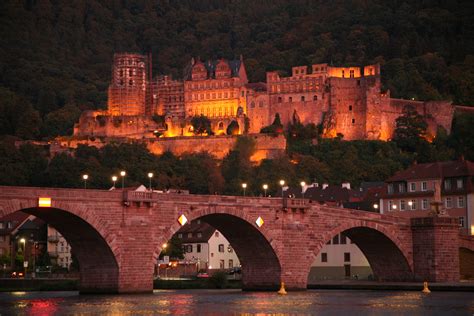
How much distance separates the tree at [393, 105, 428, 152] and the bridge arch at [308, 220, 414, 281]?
8099 cm

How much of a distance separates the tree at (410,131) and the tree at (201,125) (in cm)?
2818

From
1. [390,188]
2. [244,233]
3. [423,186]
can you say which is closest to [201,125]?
[390,188]

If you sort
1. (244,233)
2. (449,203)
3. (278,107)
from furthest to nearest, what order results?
(278,107) < (449,203) < (244,233)

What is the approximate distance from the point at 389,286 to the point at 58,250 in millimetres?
46057

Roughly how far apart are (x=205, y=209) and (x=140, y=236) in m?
4.90

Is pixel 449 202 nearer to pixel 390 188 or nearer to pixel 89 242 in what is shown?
pixel 390 188

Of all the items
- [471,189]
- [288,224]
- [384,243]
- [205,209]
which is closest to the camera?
[205,209]

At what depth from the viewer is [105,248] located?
7350cm

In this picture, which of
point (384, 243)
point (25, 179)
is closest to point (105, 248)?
point (384, 243)

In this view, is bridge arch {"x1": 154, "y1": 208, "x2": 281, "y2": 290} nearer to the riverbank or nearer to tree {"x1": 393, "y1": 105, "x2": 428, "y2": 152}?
the riverbank

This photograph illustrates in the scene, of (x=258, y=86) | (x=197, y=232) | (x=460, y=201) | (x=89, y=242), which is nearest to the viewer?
(x=89, y=242)

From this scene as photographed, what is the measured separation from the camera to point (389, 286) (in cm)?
8512

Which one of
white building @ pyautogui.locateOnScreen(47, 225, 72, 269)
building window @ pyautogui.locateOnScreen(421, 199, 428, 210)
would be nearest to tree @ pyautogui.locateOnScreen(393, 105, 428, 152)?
white building @ pyautogui.locateOnScreen(47, 225, 72, 269)

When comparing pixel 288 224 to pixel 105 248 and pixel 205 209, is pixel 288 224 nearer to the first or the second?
pixel 205 209
